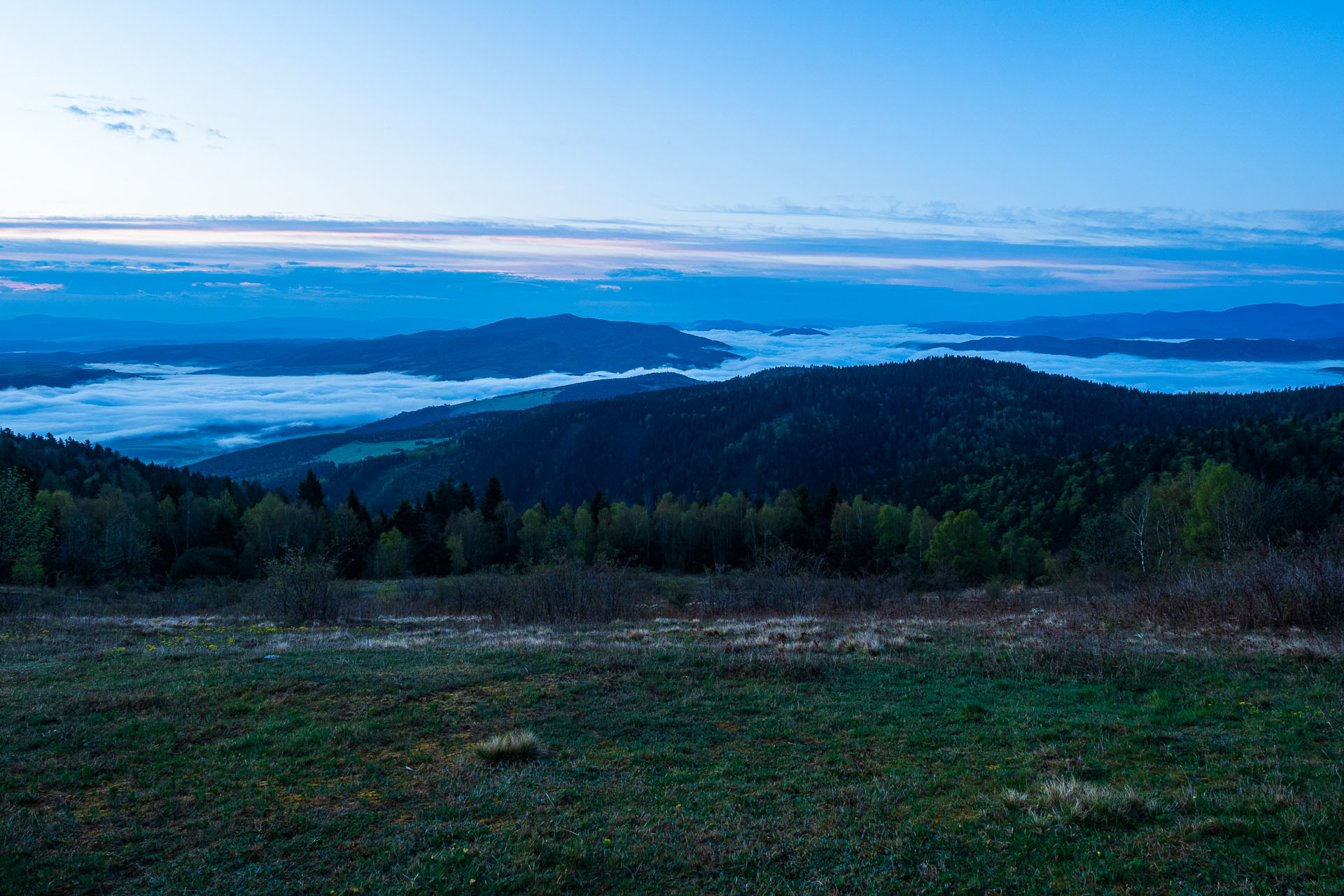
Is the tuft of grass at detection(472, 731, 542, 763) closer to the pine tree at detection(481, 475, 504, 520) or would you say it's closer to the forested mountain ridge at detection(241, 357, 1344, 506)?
the pine tree at detection(481, 475, 504, 520)

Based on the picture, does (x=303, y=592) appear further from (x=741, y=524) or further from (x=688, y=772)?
(x=741, y=524)

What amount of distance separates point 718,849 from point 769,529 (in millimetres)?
68566

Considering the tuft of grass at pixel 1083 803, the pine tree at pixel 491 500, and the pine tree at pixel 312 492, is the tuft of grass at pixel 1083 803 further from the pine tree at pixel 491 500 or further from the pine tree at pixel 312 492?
the pine tree at pixel 312 492

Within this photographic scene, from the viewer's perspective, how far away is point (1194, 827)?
296 inches

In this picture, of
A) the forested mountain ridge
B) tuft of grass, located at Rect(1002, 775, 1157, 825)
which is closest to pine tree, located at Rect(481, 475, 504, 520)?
the forested mountain ridge

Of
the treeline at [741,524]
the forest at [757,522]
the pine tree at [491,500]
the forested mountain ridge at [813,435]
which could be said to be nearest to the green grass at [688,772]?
the forest at [757,522]

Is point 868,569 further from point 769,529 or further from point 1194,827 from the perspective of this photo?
point 1194,827

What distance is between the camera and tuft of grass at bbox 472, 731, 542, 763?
10.5m

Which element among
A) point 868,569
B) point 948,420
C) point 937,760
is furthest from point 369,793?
point 948,420

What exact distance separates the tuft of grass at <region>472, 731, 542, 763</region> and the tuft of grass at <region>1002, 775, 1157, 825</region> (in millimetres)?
6251

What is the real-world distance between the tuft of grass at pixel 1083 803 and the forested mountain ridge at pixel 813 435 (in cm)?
14112

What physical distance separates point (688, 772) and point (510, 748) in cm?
258

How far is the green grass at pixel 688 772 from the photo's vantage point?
7.23m

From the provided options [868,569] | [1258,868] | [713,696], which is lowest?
[868,569]
